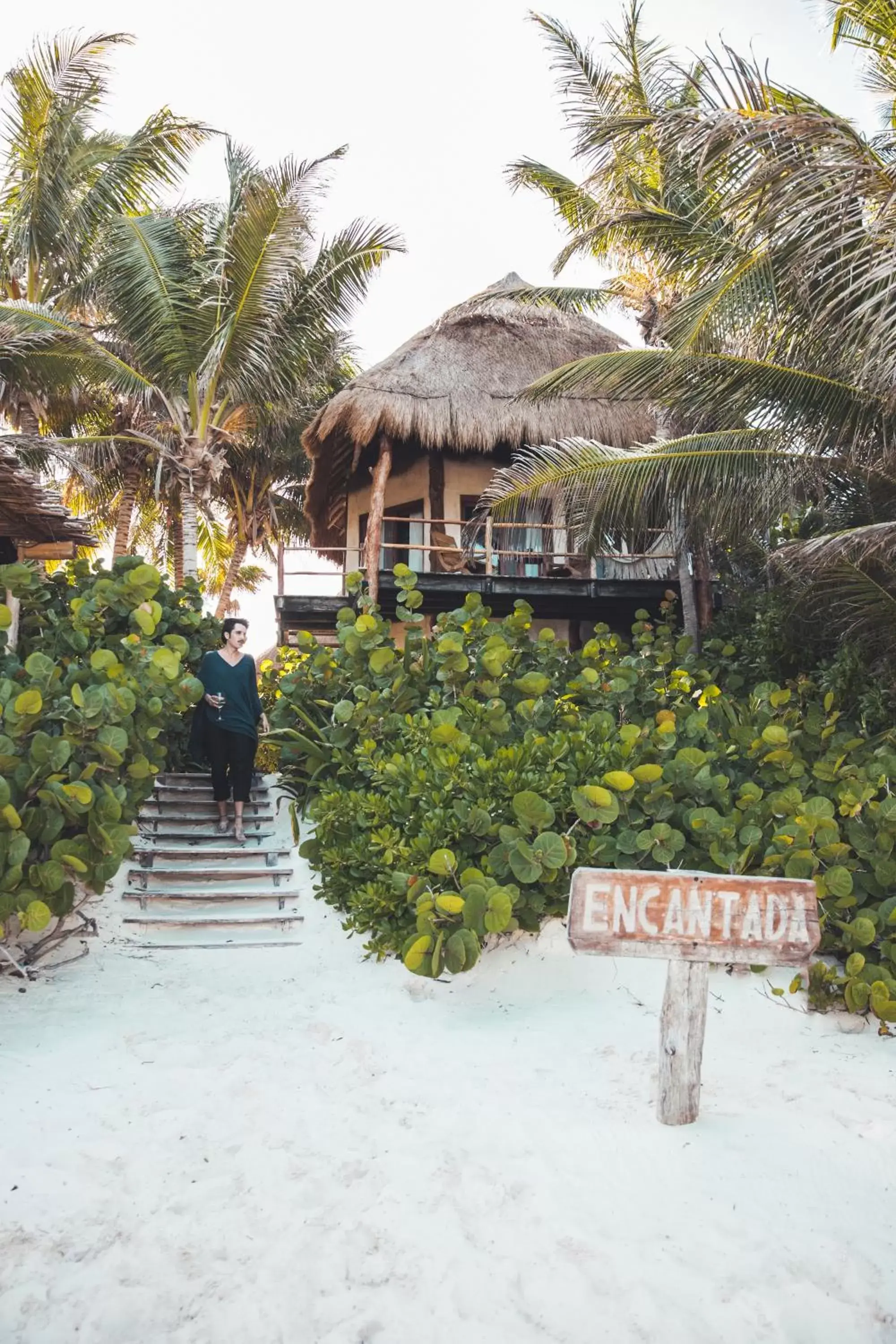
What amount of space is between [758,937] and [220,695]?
3680mm

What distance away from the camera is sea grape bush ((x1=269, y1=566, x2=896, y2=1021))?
11.8 ft

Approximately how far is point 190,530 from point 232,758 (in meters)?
4.70

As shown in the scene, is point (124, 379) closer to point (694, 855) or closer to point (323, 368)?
point (323, 368)

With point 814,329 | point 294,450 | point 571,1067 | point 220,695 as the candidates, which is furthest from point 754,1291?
point 294,450

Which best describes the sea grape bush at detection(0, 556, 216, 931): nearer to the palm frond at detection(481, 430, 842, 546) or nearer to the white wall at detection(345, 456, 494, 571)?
the palm frond at detection(481, 430, 842, 546)

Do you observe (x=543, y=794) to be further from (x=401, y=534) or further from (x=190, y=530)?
(x=401, y=534)

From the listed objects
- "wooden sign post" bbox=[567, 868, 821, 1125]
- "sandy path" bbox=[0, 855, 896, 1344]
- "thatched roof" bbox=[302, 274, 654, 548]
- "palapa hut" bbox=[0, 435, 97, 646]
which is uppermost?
"thatched roof" bbox=[302, 274, 654, 548]

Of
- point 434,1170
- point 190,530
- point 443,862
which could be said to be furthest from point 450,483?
point 434,1170

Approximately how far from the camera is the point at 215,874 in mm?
5160

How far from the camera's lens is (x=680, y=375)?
6.11m

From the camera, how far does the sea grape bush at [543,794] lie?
3.59m

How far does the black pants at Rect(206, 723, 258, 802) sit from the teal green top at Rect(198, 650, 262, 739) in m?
0.04

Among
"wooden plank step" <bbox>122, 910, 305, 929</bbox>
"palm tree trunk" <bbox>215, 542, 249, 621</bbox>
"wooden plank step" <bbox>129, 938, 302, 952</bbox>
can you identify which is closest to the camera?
"wooden plank step" <bbox>129, 938, 302, 952</bbox>

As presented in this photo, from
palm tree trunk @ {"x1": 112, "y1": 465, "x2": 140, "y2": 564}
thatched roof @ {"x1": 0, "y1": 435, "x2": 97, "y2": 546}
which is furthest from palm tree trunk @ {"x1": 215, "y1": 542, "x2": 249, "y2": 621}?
thatched roof @ {"x1": 0, "y1": 435, "x2": 97, "y2": 546}
